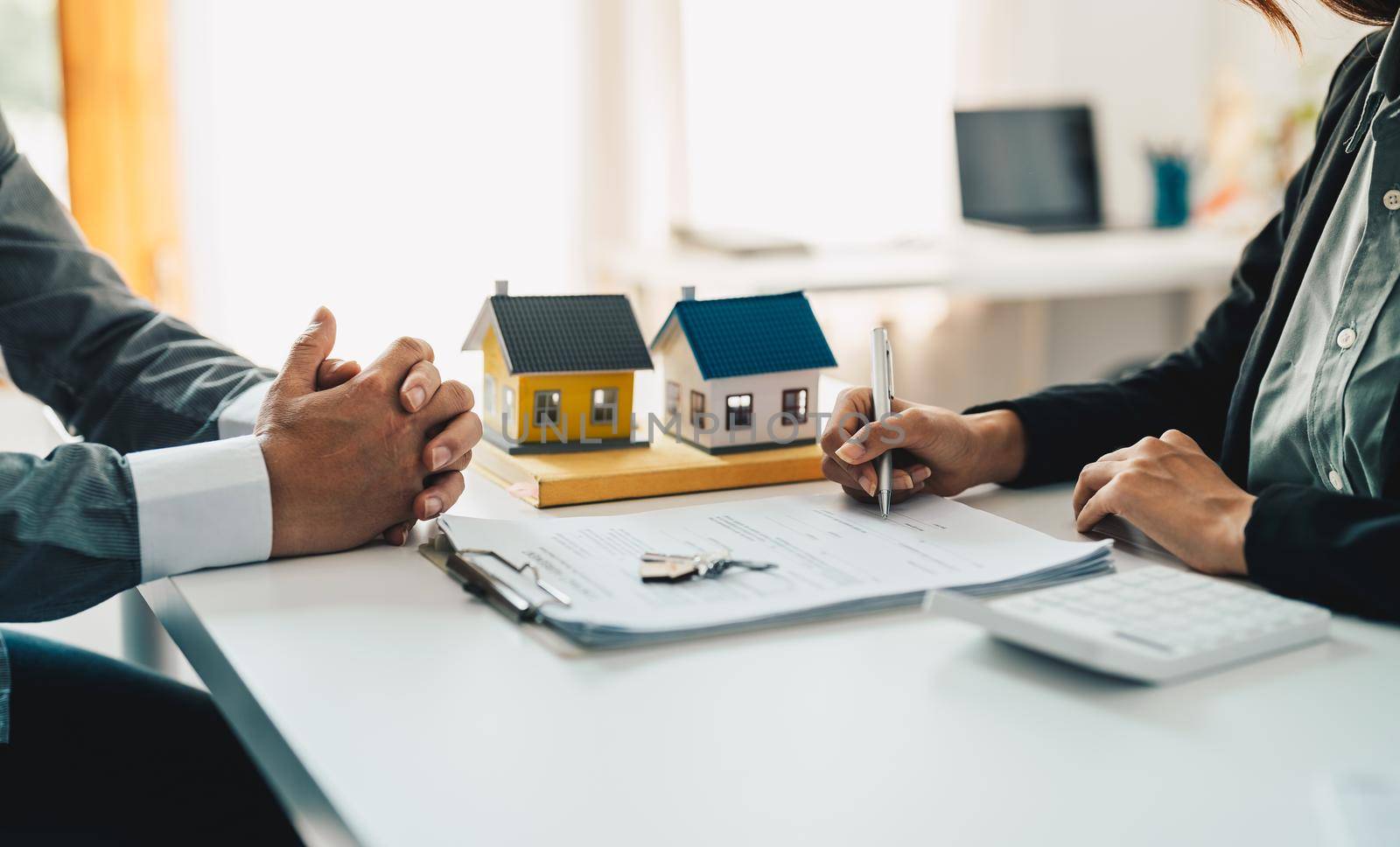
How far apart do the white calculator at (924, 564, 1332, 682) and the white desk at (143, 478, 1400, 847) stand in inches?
0.5

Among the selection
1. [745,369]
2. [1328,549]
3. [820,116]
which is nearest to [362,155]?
[820,116]

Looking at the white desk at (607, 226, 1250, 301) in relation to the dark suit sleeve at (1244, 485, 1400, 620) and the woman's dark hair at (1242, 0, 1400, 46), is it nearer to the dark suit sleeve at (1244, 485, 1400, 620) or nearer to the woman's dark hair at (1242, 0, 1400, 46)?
the woman's dark hair at (1242, 0, 1400, 46)

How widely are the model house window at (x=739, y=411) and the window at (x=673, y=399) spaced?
8 centimetres

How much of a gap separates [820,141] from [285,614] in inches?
102

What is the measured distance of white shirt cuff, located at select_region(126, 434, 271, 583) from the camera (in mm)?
792

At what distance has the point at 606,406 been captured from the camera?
3.56 ft

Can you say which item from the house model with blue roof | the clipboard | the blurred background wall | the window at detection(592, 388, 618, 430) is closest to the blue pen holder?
the blurred background wall

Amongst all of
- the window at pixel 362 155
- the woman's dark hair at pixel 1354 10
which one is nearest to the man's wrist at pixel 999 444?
the woman's dark hair at pixel 1354 10

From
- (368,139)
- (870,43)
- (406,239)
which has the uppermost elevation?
(870,43)

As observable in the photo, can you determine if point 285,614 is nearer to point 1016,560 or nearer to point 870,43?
point 1016,560

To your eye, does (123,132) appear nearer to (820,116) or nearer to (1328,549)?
(820,116)

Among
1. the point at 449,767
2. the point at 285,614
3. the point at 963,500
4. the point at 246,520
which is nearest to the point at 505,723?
the point at 449,767

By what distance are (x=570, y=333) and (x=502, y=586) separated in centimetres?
39

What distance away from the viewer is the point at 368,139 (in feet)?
8.69
